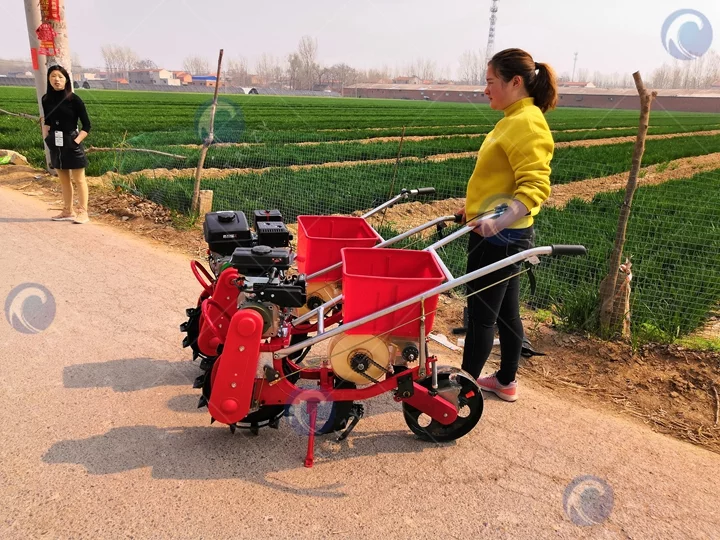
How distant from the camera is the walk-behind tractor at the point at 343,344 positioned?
2.65 meters

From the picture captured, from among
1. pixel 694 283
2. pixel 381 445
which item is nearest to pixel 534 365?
pixel 381 445

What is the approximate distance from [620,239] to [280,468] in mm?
2946

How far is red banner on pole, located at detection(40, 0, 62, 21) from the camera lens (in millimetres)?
7910

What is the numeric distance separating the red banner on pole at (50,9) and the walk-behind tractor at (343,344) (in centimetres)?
687

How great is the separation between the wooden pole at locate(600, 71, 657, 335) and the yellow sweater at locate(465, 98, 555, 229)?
1547 millimetres

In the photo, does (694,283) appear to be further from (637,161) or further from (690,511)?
(690,511)

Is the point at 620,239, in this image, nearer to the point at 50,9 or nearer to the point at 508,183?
the point at 508,183

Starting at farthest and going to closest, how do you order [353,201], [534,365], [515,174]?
[353,201], [534,365], [515,174]

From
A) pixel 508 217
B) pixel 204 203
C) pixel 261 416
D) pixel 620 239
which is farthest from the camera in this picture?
pixel 204 203

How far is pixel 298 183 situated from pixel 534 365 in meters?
6.06

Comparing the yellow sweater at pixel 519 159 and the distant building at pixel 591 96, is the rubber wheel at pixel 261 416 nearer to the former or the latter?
the yellow sweater at pixel 519 159

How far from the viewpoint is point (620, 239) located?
4156mm

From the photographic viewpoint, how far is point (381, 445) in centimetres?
301

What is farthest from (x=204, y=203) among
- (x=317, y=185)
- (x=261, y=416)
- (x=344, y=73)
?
(x=344, y=73)
